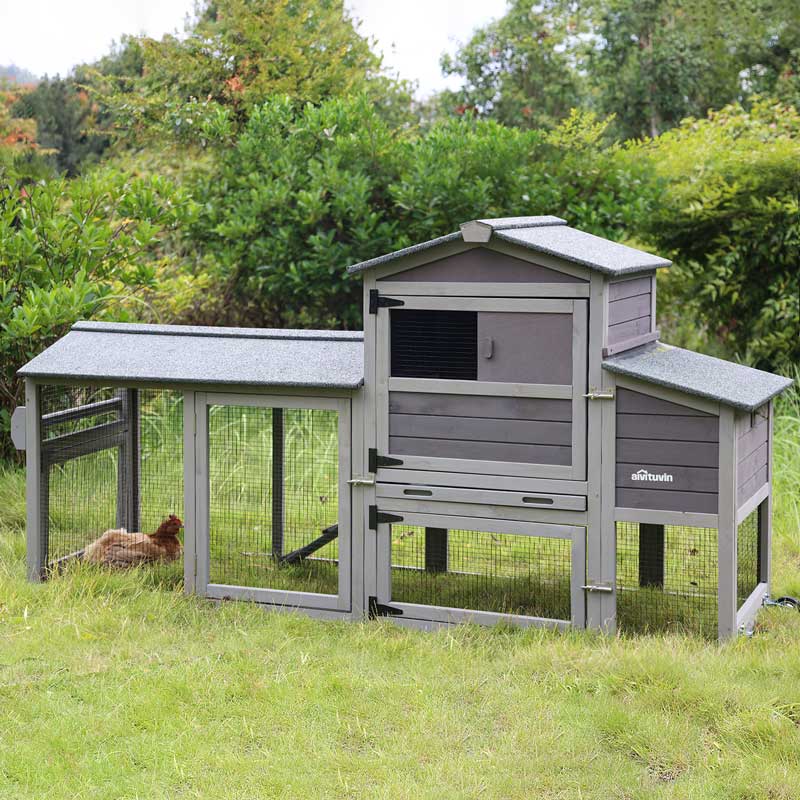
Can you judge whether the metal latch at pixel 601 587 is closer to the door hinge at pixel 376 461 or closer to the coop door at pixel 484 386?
the coop door at pixel 484 386

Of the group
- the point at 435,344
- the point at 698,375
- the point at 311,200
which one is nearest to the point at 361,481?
the point at 435,344

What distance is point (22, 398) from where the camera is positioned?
7.84 meters

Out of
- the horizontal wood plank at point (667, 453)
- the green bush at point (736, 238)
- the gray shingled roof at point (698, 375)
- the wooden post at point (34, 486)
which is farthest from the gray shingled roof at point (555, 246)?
the green bush at point (736, 238)

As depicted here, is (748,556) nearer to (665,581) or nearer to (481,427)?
(665,581)

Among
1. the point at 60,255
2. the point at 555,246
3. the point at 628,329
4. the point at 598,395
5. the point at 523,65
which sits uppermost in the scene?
the point at 523,65

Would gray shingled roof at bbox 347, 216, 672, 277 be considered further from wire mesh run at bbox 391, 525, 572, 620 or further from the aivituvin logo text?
wire mesh run at bbox 391, 525, 572, 620

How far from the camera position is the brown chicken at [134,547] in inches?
240

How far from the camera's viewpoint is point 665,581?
18.9ft

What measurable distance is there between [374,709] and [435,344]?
173cm

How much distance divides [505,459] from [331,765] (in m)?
1.79

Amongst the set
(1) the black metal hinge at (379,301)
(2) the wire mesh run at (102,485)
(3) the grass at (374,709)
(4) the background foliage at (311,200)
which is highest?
(4) the background foliage at (311,200)

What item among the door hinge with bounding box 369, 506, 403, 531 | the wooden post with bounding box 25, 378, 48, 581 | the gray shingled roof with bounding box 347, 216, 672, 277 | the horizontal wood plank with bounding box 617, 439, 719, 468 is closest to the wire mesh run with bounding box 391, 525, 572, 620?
the door hinge with bounding box 369, 506, 403, 531

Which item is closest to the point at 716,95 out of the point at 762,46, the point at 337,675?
the point at 762,46

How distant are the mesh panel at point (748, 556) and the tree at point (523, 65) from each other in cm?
1611
